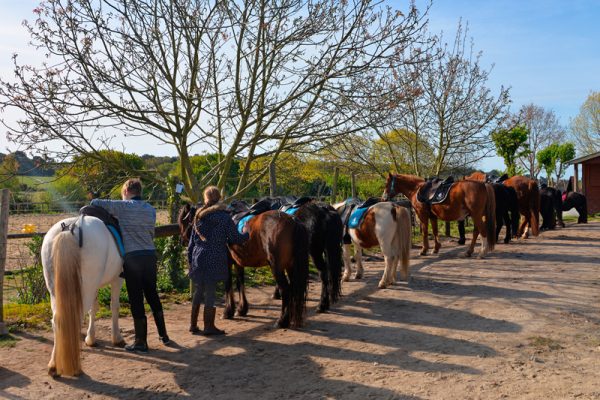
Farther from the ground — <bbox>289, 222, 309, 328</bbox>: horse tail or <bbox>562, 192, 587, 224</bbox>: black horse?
<bbox>562, 192, 587, 224</bbox>: black horse

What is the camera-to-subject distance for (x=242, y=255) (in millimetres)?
6574

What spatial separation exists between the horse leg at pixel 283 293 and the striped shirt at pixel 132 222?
142cm

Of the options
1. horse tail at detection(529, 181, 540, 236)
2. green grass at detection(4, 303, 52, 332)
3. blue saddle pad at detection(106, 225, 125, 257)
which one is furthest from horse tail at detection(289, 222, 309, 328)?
Result: horse tail at detection(529, 181, 540, 236)

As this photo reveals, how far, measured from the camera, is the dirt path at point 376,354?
421 centimetres

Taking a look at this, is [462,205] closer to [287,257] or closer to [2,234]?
[287,257]

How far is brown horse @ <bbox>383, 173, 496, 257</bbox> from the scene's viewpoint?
1134 cm

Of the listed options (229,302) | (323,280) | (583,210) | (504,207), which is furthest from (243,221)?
(583,210)

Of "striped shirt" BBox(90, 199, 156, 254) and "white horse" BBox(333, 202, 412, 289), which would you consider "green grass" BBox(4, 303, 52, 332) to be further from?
"white horse" BBox(333, 202, 412, 289)

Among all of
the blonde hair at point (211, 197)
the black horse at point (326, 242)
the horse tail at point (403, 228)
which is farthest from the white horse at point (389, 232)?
the blonde hair at point (211, 197)

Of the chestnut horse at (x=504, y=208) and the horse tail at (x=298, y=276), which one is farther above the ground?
the chestnut horse at (x=504, y=208)

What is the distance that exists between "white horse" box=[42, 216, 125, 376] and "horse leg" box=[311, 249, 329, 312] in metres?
2.81

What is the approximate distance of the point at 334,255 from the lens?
7.08 meters

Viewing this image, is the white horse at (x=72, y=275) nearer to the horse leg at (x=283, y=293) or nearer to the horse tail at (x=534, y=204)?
the horse leg at (x=283, y=293)

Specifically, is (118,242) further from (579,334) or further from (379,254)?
(379,254)
